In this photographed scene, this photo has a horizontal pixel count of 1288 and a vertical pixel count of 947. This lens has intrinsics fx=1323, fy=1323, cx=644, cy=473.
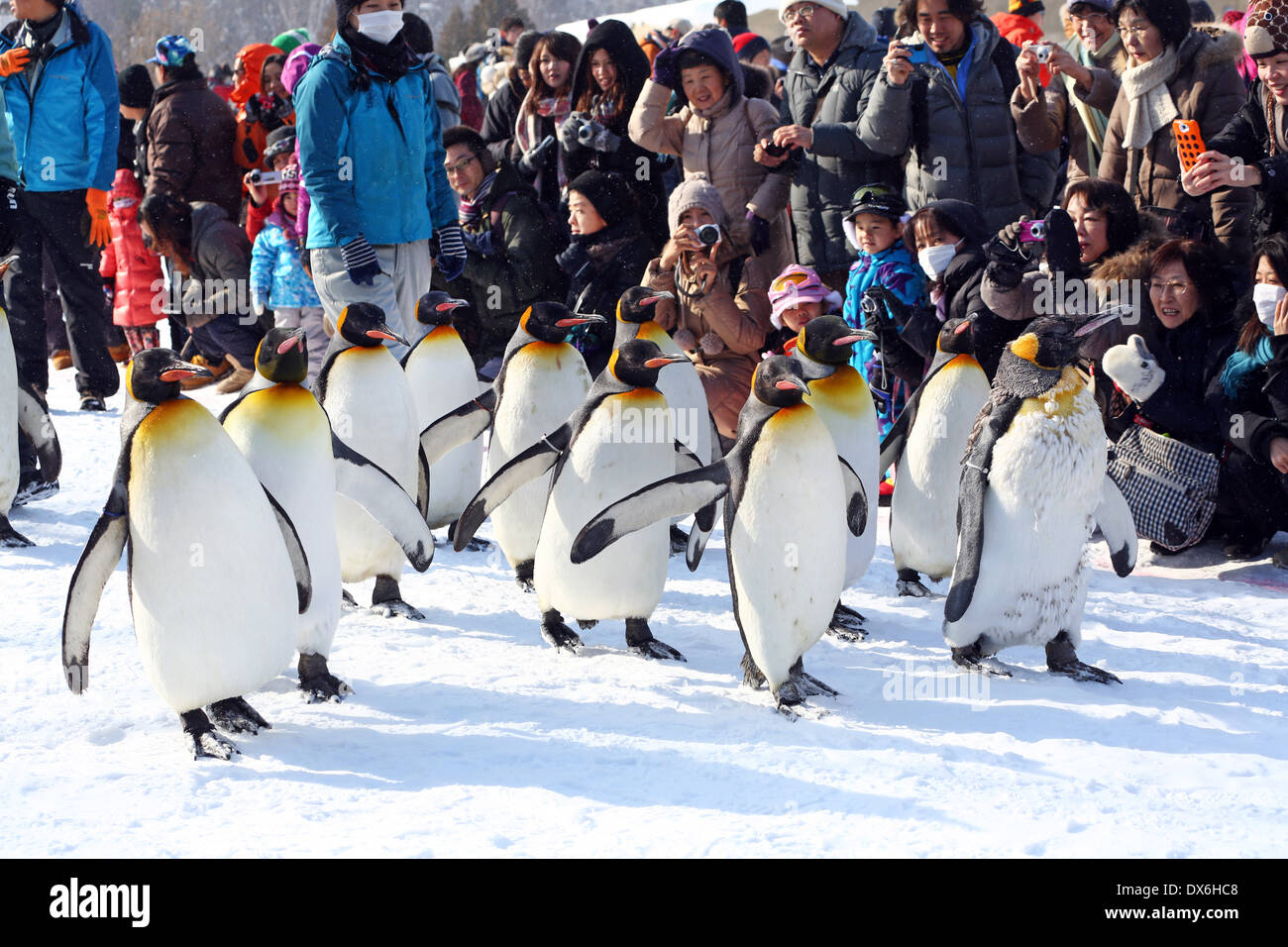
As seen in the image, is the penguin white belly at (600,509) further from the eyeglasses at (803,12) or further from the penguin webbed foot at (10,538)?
the eyeglasses at (803,12)

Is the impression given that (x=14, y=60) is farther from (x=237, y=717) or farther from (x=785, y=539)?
(x=785, y=539)

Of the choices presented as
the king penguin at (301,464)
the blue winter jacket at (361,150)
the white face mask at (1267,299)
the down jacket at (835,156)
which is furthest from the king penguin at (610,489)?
the down jacket at (835,156)

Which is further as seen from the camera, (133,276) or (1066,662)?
(133,276)

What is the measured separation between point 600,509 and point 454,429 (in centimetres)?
91

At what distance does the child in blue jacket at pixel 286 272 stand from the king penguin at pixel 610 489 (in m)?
3.59

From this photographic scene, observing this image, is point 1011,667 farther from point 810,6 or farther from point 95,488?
point 95,488

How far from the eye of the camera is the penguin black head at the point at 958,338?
13.0ft

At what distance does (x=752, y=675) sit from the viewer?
3.24 m

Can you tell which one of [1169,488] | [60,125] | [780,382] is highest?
[60,125]

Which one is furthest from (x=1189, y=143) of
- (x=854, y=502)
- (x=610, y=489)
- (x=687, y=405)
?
(x=610, y=489)

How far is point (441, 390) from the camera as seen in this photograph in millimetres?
4633

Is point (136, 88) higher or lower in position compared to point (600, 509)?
higher

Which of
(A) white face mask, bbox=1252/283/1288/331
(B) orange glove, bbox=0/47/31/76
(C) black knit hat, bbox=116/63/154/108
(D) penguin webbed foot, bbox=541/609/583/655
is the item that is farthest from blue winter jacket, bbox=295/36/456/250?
(C) black knit hat, bbox=116/63/154/108
